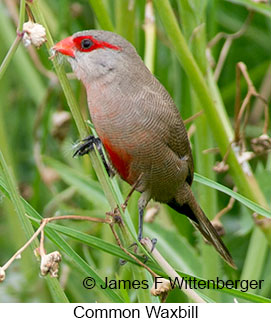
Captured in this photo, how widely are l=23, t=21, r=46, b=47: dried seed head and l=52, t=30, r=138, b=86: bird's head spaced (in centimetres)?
56

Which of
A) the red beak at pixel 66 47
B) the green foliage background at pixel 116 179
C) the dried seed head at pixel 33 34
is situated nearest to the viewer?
the dried seed head at pixel 33 34

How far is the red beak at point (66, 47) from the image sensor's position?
1.95m

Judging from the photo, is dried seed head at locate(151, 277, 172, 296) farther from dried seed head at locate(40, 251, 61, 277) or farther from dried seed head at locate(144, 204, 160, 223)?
dried seed head at locate(144, 204, 160, 223)

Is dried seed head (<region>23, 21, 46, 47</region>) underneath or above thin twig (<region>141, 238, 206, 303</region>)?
above

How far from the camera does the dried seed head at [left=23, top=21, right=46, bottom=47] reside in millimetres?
1470

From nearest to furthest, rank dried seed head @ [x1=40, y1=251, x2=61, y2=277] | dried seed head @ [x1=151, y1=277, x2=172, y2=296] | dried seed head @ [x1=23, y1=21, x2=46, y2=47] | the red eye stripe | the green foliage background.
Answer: dried seed head @ [x1=40, y1=251, x2=61, y2=277] → dried seed head @ [x1=23, y1=21, x2=46, y2=47] → dried seed head @ [x1=151, y1=277, x2=172, y2=296] → the green foliage background → the red eye stripe

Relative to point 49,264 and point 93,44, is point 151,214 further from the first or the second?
point 49,264

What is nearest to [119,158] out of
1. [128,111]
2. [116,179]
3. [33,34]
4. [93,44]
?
[128,111]

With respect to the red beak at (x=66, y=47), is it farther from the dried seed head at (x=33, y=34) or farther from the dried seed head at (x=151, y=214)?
the dried seed head at (x=151, y=214)

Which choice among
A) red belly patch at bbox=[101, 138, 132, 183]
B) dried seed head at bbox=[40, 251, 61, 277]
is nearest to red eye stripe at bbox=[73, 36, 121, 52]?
red belly patch at bbox=[101, 138, 132, 183]

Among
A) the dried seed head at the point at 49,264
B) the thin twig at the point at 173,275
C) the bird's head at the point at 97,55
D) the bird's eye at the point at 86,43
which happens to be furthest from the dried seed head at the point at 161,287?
the bird's eye at the point at 86,43

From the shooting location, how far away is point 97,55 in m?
2.09

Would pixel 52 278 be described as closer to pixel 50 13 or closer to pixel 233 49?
pixel 50 13

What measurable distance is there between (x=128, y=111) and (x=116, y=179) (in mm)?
382
